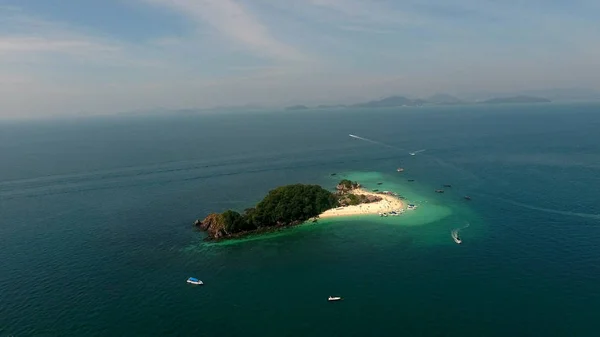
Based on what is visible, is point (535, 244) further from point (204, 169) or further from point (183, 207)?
point (204, 169)

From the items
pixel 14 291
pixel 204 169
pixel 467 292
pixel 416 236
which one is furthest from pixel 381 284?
pixel 204 169

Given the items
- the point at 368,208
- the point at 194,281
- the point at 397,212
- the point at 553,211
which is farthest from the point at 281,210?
the point at 553,211

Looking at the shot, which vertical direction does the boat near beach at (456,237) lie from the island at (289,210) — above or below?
below

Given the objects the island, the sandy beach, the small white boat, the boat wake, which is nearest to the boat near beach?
the boat wake

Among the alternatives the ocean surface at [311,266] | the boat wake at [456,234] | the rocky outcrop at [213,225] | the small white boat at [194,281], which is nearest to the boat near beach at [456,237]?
the boat wake at [456,234]

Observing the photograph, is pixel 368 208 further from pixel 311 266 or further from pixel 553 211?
pixel 553 211

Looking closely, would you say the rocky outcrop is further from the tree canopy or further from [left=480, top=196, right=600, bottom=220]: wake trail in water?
[left=480, top=196, right=600, bottom=220]: wake trail in water

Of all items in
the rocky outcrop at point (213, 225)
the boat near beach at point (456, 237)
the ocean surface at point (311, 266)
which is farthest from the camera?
the rocky outcrop at point (213, 225)

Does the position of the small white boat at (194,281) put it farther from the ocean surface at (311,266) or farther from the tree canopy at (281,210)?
the tree canopy at (281,210)

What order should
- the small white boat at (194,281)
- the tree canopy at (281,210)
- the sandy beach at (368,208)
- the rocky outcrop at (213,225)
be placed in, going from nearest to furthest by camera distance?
1. the small white boat at (194,281)
2. the rocky outcrop at (213,225)
3. the tree canopy at (281,210)
4. the sandy beach at (368,208)
